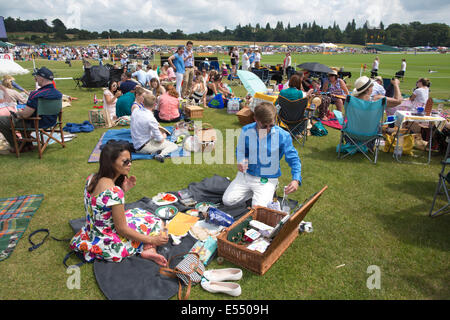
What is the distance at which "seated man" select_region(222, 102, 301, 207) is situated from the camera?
3768 mm

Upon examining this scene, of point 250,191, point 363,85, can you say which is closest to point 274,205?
point 250,191

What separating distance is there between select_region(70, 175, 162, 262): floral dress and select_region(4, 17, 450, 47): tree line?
9040cm

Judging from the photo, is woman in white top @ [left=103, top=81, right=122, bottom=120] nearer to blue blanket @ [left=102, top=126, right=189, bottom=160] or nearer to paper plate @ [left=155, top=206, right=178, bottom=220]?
blue blanket @ [left=102, top=126, right=189, bottom=160]

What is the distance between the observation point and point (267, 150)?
3.87m

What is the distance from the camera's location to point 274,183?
404 cm

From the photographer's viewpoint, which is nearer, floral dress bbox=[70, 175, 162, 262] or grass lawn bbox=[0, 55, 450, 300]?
floral dress bbox=[70, 175, 162, 262]

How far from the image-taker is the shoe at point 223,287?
2682 mm

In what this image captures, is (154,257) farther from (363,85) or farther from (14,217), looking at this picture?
(363,85)

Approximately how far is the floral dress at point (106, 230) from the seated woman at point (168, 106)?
6248 mm

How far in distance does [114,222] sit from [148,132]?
370 centimetres

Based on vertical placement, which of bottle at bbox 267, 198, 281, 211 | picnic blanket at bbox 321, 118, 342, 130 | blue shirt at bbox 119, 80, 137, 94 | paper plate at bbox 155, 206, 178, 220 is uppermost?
blue shirt at bbox 119, 80, 137, 94

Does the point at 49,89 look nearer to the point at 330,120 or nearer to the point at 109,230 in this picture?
the point at 109,230

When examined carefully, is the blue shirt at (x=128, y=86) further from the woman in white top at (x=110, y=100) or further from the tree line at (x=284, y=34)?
the tree line at (x=284, y=34)

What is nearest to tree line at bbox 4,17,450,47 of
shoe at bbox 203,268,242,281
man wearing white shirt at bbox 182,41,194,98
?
man wearing white shirt at bbox 182,41,194,98
